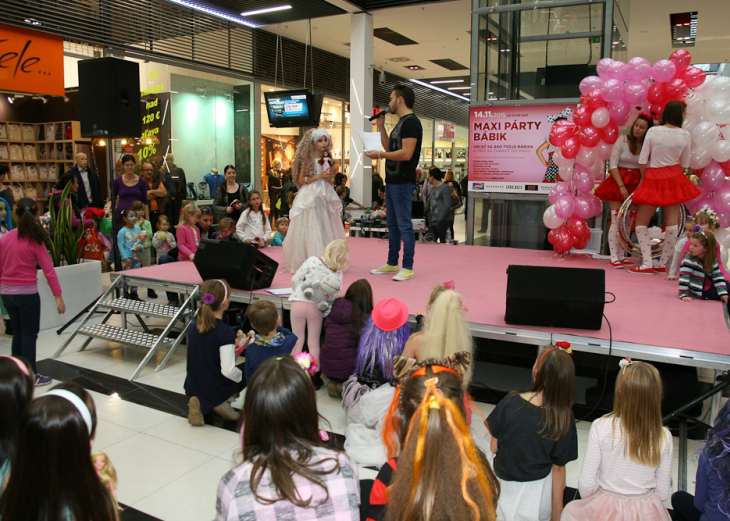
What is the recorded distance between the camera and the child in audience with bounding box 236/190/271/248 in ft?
21.7

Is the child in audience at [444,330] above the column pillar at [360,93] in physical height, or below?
below

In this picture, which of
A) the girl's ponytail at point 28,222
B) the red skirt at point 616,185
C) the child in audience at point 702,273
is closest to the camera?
the girl's ponytail at point 28,222

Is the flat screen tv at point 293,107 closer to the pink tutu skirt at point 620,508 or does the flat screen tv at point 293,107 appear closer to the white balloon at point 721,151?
the white balloon at point 721,151

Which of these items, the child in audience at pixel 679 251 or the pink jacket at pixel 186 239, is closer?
the child in audience at pixel 679 251

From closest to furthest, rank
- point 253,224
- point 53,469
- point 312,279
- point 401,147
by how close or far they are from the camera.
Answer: point 53,469, point 312,279, point 401,147, point 253,224

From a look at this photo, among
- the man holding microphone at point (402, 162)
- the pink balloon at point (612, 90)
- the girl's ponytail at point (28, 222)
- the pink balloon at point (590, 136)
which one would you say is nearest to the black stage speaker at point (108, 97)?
the girl's ponytail at point (28, 222)

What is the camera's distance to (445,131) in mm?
20516

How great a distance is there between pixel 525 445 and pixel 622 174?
430 centimetres

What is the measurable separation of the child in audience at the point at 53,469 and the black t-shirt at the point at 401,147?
3710 mm

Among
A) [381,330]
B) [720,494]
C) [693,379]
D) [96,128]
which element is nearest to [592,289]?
[693,379]

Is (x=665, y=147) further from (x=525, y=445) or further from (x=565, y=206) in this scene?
(x=525, y=445)

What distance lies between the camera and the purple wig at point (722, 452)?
1727mm

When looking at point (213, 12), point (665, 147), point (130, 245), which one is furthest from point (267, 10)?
point (665, 147)

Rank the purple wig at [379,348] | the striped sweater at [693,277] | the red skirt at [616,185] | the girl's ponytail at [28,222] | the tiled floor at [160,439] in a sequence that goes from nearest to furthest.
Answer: the tiled floor at [160,439]
the purple wig at [379,348]
the girl's ponytail at [28,222]
the striped sweater at [693,277]
the red skirt at [616,185]
